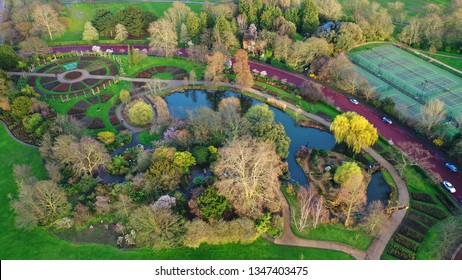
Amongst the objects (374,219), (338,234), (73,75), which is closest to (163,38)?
(73,75)

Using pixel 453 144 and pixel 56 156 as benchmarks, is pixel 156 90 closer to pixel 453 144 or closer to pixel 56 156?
pixel 56 156

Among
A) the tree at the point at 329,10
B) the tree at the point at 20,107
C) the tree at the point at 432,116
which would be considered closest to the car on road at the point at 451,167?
the tree at the point at 432,116

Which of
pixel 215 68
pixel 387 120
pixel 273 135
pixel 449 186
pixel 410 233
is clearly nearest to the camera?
pixel 410 233

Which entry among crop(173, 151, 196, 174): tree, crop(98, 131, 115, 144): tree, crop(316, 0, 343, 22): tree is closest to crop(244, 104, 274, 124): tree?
crop(173, 151, 196, 174): tree

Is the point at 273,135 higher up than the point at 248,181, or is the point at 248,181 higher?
the point at 273,135

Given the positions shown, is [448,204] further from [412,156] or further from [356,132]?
[356,132]

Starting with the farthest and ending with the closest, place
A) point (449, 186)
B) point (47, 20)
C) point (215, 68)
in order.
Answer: point (47, 20) → point (215, 68) → point (449, 186)

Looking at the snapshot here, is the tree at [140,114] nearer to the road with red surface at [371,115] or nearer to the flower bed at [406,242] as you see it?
the road with red surface at [371,115]
